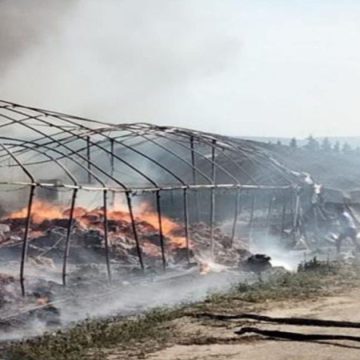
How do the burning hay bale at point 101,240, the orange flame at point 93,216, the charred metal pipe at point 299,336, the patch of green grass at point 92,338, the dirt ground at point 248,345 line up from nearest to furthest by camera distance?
the patch of green grass at point 92,338
the dirt ground at point 248,345
the charred metal pipe at point 299,336
the burning hay bale at point 101,240
the orange flame at point 93,216

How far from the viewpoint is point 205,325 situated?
41.8ft

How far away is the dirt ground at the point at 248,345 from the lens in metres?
10.5

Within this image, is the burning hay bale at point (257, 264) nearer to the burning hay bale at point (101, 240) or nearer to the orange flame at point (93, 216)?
the burning hay bale at point (101, 240)

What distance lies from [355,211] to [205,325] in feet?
61.6

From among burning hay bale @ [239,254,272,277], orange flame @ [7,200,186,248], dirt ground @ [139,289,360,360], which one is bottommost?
burning hay bale @ [239,254,272,277]

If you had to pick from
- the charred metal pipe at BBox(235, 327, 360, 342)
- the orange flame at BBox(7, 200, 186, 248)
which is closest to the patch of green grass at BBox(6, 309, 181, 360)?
the charred metal pipe at BBox(235, 327, 360, 342)

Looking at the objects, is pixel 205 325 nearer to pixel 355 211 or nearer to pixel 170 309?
pixel 170 309

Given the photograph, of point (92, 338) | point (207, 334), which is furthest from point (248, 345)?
point (92, 338)

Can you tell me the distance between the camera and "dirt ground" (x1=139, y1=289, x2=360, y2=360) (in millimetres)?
10547

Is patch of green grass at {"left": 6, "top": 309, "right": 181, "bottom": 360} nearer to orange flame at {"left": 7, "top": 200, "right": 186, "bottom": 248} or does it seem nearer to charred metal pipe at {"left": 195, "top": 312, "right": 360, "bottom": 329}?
charred metal pipe at {"left": 195, "top": 312, "right": 360, "bottom": 329}

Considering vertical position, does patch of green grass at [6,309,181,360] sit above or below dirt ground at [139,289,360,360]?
below

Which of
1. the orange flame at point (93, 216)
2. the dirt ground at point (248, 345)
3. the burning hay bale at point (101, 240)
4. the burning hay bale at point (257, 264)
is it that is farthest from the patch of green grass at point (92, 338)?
the orange flame at point (93, 216)

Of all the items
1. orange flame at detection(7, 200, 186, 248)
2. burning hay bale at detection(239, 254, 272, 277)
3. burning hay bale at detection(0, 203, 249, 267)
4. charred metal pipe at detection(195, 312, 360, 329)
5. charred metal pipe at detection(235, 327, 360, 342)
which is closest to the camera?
charred metal pipe at detection(235, 327, 360, 342)

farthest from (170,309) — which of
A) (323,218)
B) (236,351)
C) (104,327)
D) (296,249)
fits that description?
(323,218)
